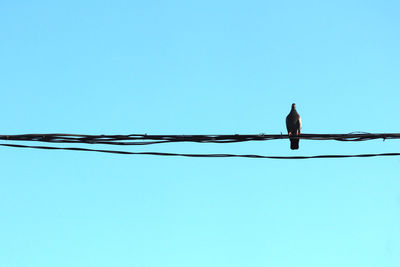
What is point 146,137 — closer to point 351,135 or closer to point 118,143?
point 118,143

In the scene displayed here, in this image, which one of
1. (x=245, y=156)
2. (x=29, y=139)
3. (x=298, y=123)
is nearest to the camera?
(x=29, y=139)

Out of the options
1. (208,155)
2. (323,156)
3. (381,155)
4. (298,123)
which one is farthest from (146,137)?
(298,123)

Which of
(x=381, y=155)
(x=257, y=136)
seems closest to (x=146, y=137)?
(x=257, y=136)

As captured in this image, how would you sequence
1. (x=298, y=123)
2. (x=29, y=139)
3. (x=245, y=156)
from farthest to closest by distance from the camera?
(x=298, y=123) → (x=245, y=156) → (x=29, y=139)

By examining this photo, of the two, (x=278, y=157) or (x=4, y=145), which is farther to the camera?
(x=278, y=157)

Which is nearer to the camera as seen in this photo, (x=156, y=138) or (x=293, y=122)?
(x=156, y=138)

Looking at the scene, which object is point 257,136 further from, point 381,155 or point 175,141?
point 381,155

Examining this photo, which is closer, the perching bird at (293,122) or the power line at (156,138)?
the power line at (156,138)

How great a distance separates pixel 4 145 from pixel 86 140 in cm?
98

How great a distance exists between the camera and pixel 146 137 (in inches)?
318

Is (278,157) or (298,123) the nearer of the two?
(278,157)

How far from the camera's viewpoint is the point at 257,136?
8234mm

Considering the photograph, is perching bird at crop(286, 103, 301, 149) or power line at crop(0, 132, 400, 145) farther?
perching bird at crop(286, 103, 301, 149)

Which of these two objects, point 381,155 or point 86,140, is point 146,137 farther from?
point 381,155
